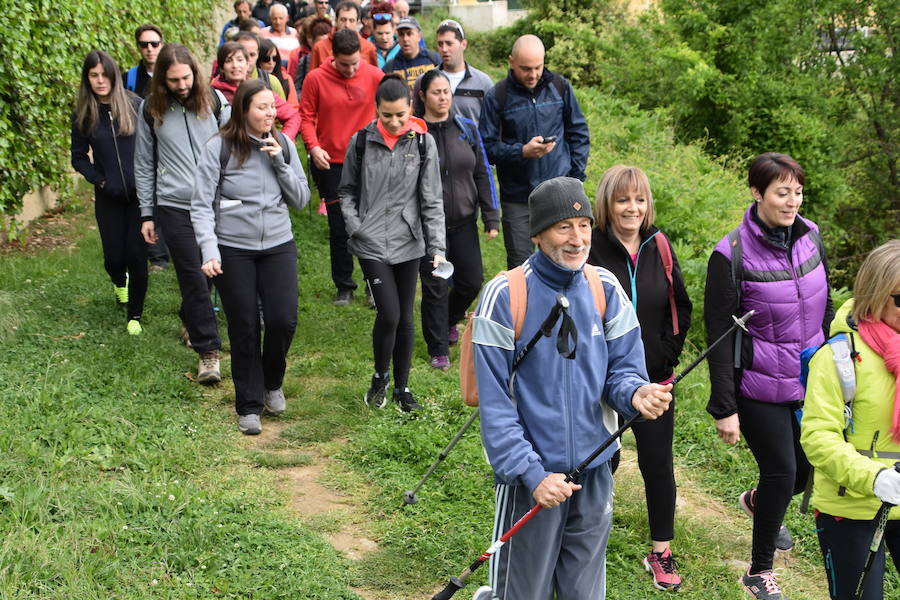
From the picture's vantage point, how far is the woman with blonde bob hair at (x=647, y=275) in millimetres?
4797

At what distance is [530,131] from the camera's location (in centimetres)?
777

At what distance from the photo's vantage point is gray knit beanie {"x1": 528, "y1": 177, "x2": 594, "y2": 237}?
361 cm

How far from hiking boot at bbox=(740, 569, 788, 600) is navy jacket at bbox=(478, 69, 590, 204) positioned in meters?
3.65

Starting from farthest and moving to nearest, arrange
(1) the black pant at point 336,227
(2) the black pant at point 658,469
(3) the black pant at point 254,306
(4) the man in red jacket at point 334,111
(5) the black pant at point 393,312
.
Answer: (1) the black pant at point 336,227 < (4) the man in red jacket at point 334,111 < (5) the black pant at point 393,312 < (3) the black pant at point 254,306 < (2) the black pant at point 658,469

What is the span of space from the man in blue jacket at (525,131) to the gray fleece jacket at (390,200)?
1.11 meters

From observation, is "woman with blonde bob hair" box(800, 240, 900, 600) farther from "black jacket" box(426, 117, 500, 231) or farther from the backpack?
"black jacket" box(426, 117, 500, 231)

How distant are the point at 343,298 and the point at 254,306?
2.75 m

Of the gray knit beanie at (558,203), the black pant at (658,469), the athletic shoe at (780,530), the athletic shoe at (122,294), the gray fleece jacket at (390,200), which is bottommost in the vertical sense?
the athletic shoe at (780,530)

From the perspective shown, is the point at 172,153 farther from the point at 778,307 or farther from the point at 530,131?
the point at 778,307

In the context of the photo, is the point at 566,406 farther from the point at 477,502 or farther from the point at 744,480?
the point at 744,480

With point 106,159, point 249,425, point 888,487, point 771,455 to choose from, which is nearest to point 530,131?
point 249,425

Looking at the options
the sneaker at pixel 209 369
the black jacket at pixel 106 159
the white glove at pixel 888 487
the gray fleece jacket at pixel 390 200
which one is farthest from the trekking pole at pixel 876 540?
the black jacket at pixel 106 159

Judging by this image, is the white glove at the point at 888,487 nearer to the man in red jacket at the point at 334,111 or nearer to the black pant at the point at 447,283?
the black pant at the point at 447,283

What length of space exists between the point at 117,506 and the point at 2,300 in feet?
11.1
